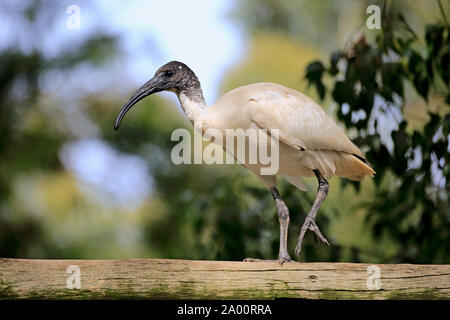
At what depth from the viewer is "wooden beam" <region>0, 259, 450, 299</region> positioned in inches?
81.7

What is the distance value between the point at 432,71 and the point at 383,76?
30cm

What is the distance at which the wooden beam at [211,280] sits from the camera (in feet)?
6.81

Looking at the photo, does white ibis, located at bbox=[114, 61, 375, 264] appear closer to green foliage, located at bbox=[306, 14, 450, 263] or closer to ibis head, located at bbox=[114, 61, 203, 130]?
ibis head, located at bbox=[114, 61, 203, 130]

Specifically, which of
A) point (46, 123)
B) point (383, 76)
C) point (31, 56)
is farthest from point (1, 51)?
point (383, 76)

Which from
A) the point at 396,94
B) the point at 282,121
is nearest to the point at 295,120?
the point at 282,121

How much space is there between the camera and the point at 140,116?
8164 mm

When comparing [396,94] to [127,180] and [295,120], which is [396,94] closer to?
[295,120]

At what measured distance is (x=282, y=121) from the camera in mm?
2574

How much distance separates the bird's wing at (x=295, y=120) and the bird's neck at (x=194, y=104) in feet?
0.65

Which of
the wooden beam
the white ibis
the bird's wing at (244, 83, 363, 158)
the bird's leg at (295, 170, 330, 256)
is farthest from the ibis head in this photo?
the wooden beam

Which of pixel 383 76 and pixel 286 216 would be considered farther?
pixel 383 76

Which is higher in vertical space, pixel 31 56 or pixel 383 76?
pixel 31 56

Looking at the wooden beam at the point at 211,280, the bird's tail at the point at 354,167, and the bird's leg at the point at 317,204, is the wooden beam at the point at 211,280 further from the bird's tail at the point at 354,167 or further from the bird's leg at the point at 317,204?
the bird's tail at the point at 354,167
